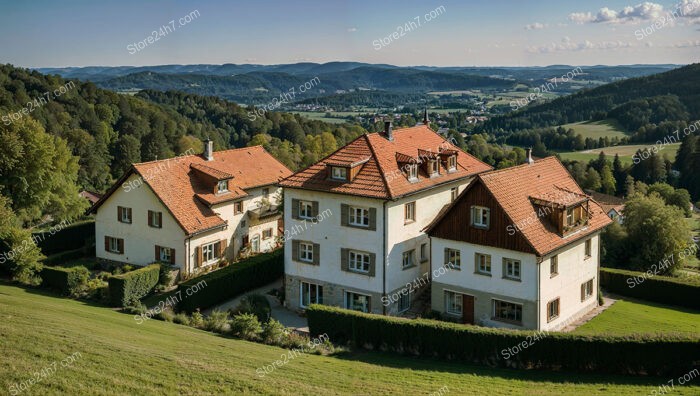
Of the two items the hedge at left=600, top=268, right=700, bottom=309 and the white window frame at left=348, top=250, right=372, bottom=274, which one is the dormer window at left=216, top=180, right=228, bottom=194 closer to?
the white window frame at left=348, top=250, right=372, bottom=274

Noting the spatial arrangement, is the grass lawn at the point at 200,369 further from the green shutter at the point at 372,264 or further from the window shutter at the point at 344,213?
the window shutter at the point at 344,213

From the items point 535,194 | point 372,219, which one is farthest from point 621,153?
point 372,219

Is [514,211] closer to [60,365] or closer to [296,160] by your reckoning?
[60,365]

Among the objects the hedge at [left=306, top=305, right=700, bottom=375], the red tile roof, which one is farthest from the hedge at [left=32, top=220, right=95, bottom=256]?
the red tile roof

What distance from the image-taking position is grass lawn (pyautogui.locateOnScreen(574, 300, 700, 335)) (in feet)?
109

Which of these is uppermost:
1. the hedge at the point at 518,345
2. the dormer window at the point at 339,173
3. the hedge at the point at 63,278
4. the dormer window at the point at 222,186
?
the dormer window at the point at 339,173

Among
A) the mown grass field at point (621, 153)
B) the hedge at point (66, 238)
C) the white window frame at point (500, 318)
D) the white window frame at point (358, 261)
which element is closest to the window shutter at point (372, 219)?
the white window frame at point (358, 261)

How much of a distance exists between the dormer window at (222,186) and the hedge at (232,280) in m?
5.89

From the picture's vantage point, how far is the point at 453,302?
3484 cm

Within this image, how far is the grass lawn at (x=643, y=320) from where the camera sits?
109 ft

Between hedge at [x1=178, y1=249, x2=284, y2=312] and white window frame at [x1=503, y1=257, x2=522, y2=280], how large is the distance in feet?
55.0

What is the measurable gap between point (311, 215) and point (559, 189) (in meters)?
14.3

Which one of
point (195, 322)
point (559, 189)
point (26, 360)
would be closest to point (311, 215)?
point (195, 322)

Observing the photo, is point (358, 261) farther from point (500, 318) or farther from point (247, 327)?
point (500, 318)
